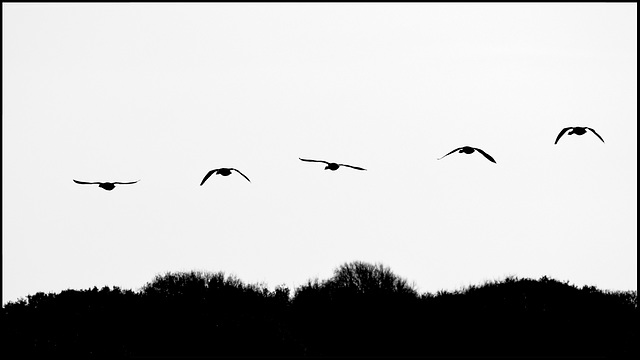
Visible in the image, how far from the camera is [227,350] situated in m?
34.7

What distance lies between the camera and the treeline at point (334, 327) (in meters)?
34.9

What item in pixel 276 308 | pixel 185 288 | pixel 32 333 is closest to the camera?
pixel 32 333

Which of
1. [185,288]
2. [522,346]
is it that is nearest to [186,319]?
[522,346]

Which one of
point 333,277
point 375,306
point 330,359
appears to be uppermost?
point 333,277

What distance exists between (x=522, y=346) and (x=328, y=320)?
45.7ft

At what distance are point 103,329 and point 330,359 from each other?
417 inches

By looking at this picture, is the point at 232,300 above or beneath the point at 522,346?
above

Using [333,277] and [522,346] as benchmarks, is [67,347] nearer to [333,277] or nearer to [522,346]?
[522,346]

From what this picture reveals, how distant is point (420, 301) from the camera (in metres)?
53.8

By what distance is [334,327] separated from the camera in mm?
45875

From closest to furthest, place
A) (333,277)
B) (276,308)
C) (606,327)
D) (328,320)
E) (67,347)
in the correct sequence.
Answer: (67,347)
(606,327)
(328,320)
(276,308)
(333,277)

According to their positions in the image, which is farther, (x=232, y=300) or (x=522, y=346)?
(x=232, y=300)

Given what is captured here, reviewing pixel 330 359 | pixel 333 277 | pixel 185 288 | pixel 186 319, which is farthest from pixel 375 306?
pixel 333 277

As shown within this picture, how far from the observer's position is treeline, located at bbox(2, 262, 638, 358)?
34.9m
